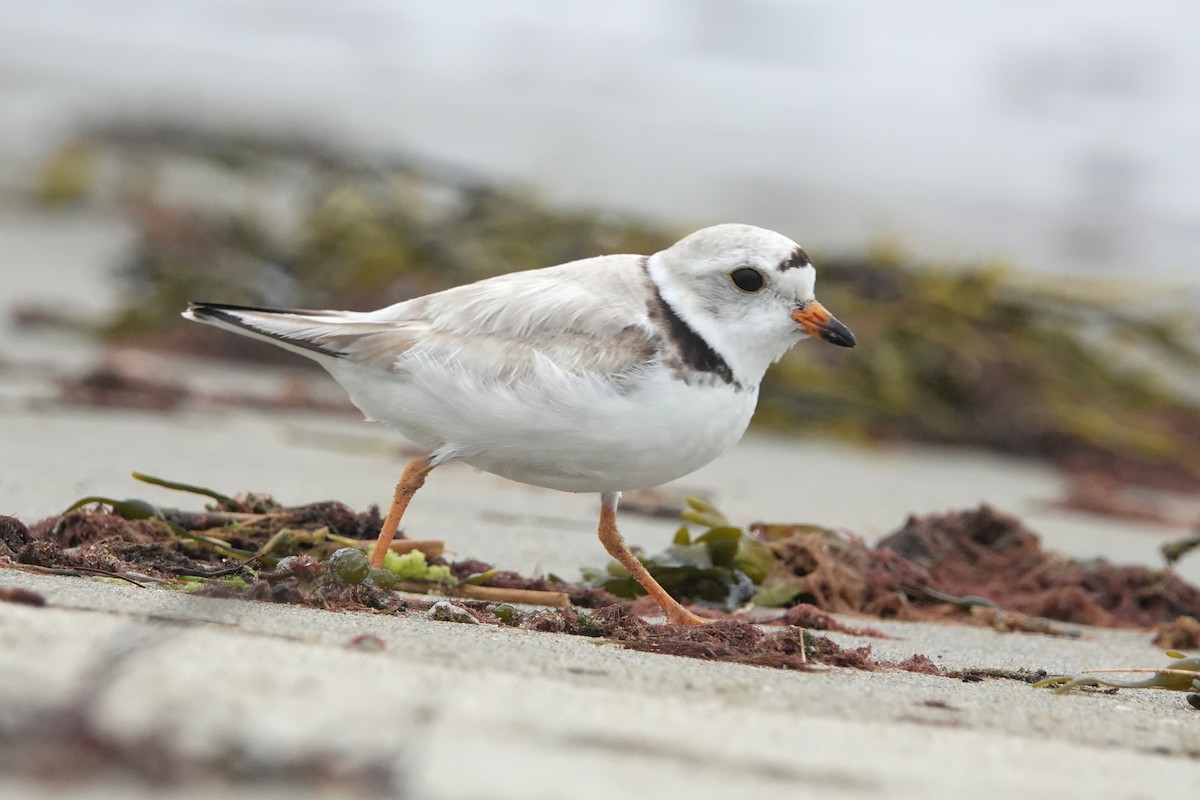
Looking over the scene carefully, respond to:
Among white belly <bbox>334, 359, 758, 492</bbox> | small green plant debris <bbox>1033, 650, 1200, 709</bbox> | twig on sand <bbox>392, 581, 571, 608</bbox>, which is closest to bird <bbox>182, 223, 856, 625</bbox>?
white belly <bbox>334, 359, 758, 492</bbox>

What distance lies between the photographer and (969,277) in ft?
25.2

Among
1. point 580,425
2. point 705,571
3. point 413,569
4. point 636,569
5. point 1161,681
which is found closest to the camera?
point 1161,681

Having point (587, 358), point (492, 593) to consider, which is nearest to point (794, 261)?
point (587, 358)

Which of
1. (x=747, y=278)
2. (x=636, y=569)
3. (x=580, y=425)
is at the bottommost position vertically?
(x=636, y=569)

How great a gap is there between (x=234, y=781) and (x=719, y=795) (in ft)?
1.73

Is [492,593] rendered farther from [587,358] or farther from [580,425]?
[587,358]

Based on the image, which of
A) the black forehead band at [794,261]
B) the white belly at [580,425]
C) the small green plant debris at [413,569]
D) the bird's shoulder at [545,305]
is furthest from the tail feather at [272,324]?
the black forehead band at [794,261]

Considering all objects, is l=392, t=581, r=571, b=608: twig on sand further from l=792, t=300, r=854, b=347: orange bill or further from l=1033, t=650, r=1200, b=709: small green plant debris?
l=1033, t=650, r=1200, b=709: small green plant debris

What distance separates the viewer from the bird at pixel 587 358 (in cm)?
297

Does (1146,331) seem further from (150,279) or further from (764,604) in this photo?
(150,279)

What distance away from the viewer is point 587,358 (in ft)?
9.88

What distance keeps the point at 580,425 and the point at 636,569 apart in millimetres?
465

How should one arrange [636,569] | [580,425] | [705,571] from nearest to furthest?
[580,425] → [636,569] → [705,571]

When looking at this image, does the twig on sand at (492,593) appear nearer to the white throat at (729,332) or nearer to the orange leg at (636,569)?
the orange leg at (636,569)
